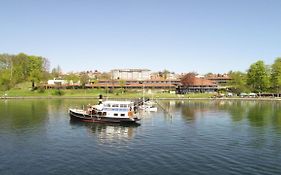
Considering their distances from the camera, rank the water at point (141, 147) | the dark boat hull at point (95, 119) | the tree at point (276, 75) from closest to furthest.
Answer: the water at point (141, 147) → the dark boat hull at point (95, 119) → the tree at point (276, 75)

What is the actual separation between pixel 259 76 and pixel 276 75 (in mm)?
8696

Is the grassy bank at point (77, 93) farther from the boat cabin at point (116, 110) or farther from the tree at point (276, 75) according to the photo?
the boat cabin at point (116, 110)

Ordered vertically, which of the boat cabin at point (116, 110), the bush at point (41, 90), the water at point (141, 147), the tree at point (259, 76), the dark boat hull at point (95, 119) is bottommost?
the water at point (141, 147)

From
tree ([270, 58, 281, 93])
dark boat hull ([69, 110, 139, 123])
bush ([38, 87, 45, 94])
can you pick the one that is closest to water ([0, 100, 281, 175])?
dark boat hull ([69, 110, 139, 123])

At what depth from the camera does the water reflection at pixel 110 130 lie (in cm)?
5972

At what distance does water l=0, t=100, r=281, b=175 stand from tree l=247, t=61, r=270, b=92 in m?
101

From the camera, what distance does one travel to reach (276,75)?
171500 millimetres

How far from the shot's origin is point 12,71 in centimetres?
19338

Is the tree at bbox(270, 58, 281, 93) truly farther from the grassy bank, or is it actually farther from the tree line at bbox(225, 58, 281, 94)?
the grassy bank

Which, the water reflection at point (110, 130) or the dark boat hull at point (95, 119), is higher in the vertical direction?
the dark boat hull at point (95, 119)

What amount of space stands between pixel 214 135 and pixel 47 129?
115 ft

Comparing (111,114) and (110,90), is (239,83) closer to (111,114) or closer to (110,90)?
(110,90)

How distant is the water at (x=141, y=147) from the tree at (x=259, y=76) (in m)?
101

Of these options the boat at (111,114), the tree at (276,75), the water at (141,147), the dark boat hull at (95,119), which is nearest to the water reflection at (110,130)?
the water at (141,147)
